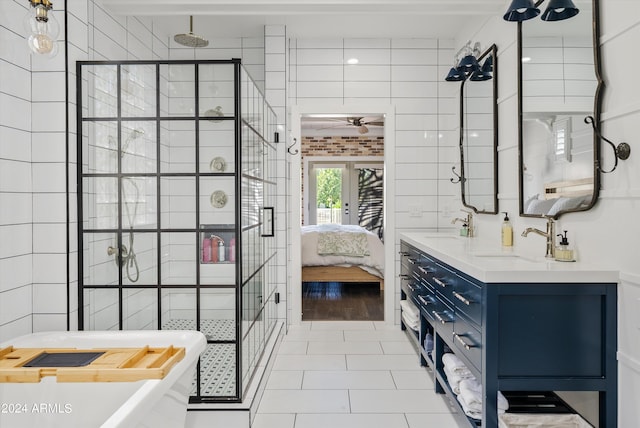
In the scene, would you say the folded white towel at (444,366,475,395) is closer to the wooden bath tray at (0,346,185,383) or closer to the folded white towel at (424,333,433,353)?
the folded white towel at (424,333,433,353)

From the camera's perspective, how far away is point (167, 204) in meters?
2.26

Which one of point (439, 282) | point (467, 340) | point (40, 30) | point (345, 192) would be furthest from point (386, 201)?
point (345, 192)

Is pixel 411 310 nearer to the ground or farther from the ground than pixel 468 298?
nearer to the ground

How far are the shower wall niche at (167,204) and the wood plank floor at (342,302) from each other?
2.21 meters

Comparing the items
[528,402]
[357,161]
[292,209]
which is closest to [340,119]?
[357,161]

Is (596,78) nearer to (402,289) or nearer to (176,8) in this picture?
(402,289)

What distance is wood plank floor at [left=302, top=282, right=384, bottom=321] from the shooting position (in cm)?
447

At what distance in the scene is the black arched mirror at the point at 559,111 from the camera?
198 cm

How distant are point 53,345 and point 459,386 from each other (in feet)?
6.34

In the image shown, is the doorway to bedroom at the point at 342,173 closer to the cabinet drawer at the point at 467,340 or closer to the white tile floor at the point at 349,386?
the white tile floor at the point at 349,386

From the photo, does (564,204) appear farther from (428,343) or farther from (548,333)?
(428,343)

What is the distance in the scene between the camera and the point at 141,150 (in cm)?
225

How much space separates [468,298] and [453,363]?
0.53 meters

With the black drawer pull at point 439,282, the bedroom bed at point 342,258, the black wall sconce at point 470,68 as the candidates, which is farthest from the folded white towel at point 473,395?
the bedroom bed at point 342,258
